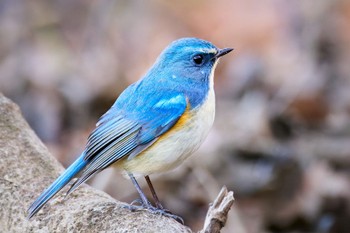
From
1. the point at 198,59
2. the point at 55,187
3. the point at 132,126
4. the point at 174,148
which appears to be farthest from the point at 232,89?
the point at 55,187

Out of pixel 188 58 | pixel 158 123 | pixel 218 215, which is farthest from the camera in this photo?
pixel 188 58

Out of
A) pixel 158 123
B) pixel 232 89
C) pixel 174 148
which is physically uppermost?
pixel 232 89

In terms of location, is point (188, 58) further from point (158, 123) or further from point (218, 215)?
point (218, 215)

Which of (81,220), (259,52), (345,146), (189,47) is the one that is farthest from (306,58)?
(81,220)

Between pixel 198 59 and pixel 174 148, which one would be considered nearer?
pixel 174 148

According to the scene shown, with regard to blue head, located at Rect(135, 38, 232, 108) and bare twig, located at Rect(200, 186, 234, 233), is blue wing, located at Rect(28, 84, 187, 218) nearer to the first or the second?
blue head, located at Rect(135, 38, 232, 108)

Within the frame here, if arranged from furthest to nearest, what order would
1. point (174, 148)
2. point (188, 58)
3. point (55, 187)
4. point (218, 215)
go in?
1. point (188, 58)
2. point (174, 148)
3. point (55, 187)
4. point (218, 215)

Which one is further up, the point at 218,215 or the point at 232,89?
the point at 232,89

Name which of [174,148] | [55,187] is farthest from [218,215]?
[55,187]
